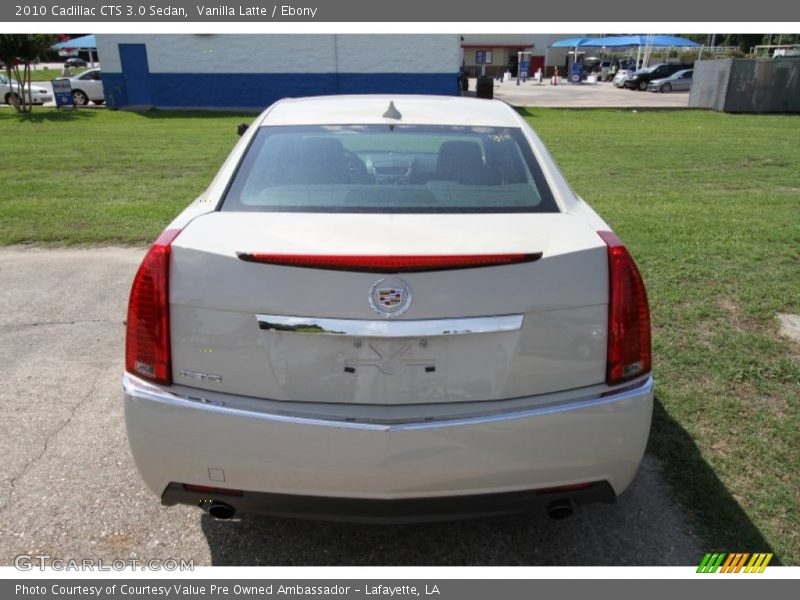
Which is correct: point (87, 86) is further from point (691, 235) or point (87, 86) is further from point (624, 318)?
point (624, 318)

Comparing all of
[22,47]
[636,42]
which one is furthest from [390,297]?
[636,42]

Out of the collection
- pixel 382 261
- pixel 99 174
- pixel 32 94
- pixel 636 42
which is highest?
pixel 382 261

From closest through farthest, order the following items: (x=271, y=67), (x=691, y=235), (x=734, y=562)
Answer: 1. (x=734, y=562)
2. (x=691, y=235)
3. (x=271, y=67)

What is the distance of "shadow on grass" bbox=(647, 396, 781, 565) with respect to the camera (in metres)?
2.76

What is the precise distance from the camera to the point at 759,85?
27.0 meters

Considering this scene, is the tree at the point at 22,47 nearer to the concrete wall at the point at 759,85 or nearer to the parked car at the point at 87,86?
the parked car at the point at 87,86

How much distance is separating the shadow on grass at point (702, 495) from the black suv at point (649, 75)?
45441 mm

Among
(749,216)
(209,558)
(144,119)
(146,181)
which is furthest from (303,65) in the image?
(209,558)

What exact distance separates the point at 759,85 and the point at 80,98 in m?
28.2

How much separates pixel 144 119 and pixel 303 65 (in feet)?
23.1

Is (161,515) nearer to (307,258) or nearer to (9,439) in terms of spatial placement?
(9,439)

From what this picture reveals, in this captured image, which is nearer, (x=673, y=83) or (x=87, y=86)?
(x=87, y=86)

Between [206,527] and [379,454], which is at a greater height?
[379,454]

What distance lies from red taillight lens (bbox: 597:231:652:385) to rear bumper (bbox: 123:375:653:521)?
9 centimetres
